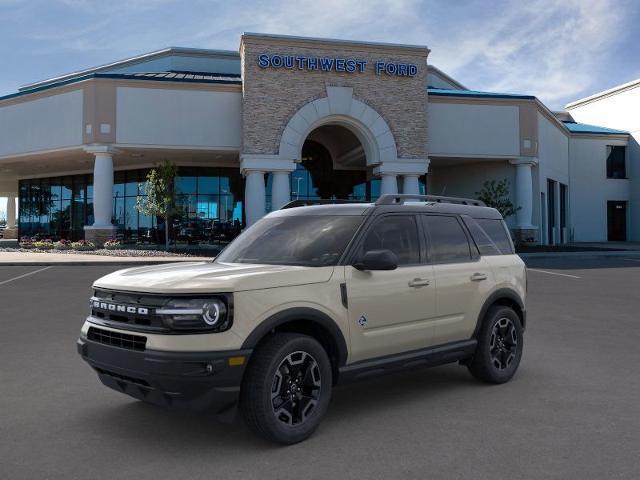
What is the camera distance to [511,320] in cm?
625

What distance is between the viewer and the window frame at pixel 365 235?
4.88 m

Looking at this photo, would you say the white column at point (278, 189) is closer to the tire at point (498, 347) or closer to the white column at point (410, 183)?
the white column at point (410, 183)

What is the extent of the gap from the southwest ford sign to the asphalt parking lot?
23053mm

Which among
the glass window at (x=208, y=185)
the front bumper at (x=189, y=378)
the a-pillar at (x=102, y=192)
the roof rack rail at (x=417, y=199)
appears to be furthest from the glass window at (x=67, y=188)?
the front bumper at (x=189, y=378)

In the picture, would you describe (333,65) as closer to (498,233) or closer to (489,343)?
(498,233)

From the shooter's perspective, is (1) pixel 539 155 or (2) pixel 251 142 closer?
(2) pixel 251 142

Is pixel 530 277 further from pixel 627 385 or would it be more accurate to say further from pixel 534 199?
pixel 534 199

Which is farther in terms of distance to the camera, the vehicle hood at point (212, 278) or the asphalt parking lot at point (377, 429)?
the vehicle hood at point (212, 278)

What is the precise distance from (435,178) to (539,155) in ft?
22.2

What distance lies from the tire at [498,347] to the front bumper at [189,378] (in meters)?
2.77

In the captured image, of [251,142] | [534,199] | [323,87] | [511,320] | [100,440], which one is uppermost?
[323,87]

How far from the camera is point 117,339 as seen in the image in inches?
172

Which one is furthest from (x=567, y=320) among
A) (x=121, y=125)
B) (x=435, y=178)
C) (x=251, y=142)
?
(x=435, y=178)

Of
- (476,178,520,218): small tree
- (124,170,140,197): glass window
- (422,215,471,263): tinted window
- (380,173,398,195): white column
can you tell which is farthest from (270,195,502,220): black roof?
(124,170,140,197): glass window
